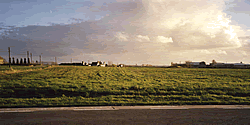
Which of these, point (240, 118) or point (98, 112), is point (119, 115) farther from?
point (240, 118)

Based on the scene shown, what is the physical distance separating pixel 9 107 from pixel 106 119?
18.3 ft

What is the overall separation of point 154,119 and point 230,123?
110 inches

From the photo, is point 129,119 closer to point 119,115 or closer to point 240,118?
point 119,115

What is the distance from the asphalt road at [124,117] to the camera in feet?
19.0

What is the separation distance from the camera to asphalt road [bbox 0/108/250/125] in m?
5.79

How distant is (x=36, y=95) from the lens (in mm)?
10484

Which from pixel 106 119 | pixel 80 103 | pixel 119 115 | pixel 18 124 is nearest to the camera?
pixel 18 124

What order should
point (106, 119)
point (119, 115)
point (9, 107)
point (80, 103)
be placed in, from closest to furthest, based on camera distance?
point (106, 119)
point (119, 115)
point (9, 107)
point (80, 103)

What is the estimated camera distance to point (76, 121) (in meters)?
5.81

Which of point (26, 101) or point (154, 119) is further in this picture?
point (26, 101)

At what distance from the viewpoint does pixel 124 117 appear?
629cm

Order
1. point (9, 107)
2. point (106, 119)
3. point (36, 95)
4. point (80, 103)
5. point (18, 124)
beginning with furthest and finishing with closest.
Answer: point (36, 95) < point (80, 103) < point (9, 107) < point (106, 119) < point (18, 124)

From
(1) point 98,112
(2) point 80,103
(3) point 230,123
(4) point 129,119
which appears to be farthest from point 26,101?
(3) point 230,123

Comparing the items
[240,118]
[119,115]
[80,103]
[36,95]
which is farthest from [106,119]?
[36,95]
